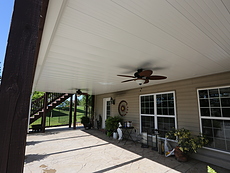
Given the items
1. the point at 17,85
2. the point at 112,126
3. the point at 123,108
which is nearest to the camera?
the point at 17,85

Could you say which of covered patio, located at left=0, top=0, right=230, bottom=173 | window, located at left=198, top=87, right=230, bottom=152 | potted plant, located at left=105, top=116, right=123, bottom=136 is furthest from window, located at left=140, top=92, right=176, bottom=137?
potted plant, located at left=105, top=116, right=123, bottom=136

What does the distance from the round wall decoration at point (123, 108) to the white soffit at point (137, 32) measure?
4.66 meters

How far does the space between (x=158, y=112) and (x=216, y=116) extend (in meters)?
2.05

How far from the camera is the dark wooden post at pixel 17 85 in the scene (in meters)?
0.53

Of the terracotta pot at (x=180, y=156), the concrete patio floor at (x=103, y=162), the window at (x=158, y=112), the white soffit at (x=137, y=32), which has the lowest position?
the concrete patio floor at (x=103, y=162)

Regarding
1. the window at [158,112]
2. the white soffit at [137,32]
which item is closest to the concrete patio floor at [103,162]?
the window at [158,112]

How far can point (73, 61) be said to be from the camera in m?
2.90

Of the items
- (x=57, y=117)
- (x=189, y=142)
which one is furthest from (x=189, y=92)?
(x=57, y=117)

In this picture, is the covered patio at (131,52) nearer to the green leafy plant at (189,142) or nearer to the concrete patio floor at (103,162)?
the concrete patio floor at (103,162)

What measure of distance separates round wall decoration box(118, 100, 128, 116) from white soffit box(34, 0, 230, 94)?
15.3 feet

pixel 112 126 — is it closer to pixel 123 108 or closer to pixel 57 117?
pixel 123 108

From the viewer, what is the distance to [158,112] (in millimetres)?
5535

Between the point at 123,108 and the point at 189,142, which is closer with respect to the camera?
the point at 189,142

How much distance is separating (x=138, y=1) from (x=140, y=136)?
233 inches
